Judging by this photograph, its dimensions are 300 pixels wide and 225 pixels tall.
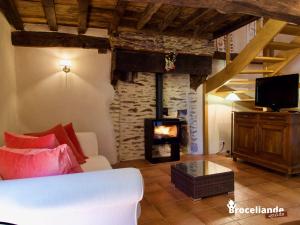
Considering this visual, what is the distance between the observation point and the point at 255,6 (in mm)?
1528

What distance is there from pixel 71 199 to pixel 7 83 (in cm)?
257

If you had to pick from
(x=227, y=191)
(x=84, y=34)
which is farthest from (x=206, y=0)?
(x=84, y=34)

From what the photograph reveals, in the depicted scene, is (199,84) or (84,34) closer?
(84,34)

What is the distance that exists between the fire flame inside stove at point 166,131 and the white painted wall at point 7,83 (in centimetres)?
238

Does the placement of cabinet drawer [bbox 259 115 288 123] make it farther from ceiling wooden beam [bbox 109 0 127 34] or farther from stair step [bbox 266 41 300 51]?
ceiling wooden beam [bbox 109 0 127 34]

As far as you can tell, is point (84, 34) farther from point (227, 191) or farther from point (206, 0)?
point (227, 191)

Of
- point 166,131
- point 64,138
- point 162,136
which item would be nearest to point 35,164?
point 64,138

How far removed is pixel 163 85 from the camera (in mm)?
4723

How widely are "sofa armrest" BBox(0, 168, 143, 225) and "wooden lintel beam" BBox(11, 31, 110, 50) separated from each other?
3121 millimetres

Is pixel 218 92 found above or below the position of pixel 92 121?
above

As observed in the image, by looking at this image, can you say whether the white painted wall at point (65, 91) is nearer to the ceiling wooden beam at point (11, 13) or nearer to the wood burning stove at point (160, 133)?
the ceiling wooden beam at point (11, 13)

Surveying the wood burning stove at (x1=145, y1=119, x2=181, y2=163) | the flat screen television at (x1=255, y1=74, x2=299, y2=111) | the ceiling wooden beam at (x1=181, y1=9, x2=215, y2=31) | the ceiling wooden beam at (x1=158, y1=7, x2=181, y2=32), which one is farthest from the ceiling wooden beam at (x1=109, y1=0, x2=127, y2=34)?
the flat screen television at (x1=255, y1=74, x2=299, y2=111)

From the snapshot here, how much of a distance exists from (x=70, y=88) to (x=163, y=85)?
188cm

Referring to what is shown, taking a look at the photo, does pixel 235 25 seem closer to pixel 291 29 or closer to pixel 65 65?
pixel 291 29
